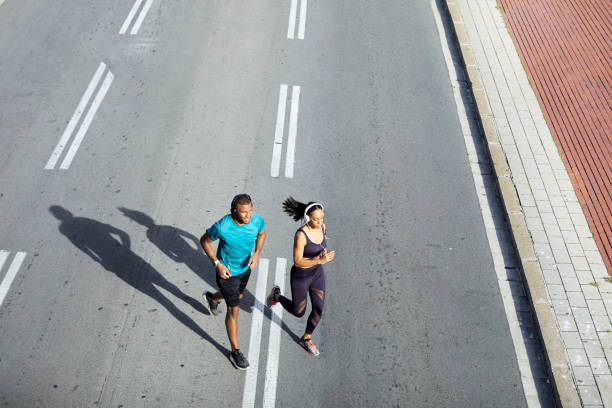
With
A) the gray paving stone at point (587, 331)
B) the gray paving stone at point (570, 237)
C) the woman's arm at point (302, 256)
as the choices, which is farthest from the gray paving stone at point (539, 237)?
the woman's arm at point (302, 256)

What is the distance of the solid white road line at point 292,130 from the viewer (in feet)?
27.3

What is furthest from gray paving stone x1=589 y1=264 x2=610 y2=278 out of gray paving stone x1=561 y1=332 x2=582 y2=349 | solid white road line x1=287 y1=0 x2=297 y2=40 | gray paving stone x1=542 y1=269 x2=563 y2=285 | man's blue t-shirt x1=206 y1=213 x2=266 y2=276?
solid white road line x1=287 y1=0 x2=297 y2=40

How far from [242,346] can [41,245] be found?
329 cm

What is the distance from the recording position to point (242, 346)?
6.16 meters

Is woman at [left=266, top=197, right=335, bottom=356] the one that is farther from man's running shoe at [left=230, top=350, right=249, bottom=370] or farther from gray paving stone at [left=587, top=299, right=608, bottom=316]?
gray paving stone at [left=587, top=299, right=608, bottom=316]

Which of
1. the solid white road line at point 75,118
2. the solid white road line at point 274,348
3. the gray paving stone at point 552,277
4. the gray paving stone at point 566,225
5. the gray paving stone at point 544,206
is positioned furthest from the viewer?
the solid white road line at point 75,118

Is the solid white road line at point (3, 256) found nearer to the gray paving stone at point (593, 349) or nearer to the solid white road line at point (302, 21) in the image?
the solid white road line at point (302, 21)

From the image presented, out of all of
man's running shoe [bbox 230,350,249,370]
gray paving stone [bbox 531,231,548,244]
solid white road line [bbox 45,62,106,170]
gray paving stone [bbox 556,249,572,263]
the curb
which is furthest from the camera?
solid white road line [bbox 45,62,106,170]

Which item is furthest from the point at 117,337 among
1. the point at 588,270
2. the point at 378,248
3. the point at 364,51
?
the point at 364,51

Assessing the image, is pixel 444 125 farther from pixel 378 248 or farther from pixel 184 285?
pixel 184 285

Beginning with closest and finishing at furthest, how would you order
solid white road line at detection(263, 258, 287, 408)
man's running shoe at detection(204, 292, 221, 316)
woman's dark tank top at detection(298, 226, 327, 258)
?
woman's dark tank top at detection(298, 226, 327, 258)
solid white road line at detection(263, 258, 287, 408)
man's running shoe at detection(204, 292, 221, 316)

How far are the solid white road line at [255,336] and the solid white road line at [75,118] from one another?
400cm

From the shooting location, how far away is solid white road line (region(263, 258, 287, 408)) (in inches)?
227

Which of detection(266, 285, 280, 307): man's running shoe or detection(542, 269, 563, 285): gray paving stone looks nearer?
detection(266, 285, 280, 307): man's running shoe
